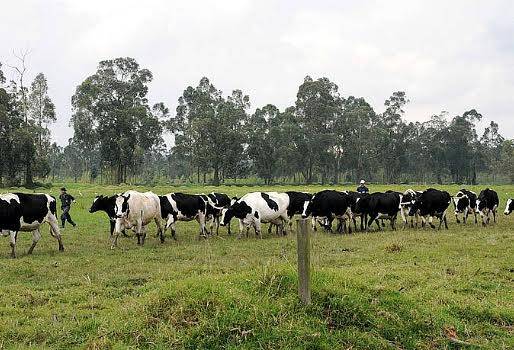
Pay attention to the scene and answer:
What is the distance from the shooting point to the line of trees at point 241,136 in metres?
60.7

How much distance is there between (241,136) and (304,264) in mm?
68758

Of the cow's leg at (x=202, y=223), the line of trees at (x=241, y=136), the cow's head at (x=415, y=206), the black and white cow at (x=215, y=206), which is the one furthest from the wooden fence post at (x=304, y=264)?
the line of trees at (x=241, y=136)

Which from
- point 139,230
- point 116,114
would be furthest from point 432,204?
point 116,114

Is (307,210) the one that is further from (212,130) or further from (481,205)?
(212,130)

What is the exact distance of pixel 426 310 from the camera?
752 cm

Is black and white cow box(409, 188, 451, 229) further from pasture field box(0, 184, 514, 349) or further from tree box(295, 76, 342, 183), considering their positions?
tree box(295, 76, 342, 183)

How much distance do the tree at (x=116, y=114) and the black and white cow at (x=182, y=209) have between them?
4330cm

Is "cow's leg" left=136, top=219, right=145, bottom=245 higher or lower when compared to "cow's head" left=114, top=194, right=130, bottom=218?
lower

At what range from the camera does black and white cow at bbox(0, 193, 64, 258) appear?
1423 cm

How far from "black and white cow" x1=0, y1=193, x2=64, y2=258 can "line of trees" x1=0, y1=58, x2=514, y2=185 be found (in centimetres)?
3773

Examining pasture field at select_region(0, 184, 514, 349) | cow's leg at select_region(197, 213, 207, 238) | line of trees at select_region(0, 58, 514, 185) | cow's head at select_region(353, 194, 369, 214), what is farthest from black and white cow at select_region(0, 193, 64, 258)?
line of trees at select_region(0, 58, 514, 185)

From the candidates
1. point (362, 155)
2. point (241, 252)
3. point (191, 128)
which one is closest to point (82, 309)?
point (241, 252)

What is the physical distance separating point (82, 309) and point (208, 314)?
9.04 feet

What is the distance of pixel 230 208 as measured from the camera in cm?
1930
